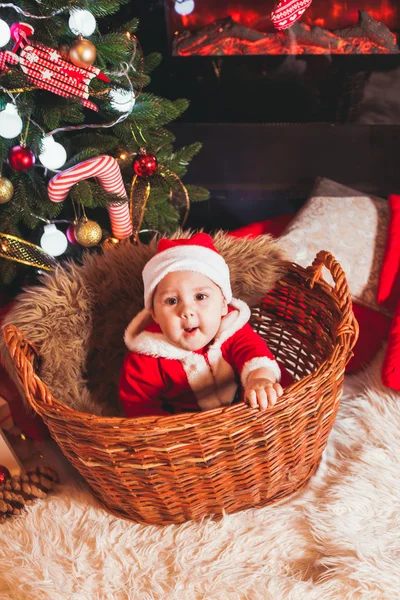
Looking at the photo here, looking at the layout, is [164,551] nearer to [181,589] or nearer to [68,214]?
[181,589]

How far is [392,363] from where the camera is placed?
1.32 meters

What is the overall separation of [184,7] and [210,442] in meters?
1.30

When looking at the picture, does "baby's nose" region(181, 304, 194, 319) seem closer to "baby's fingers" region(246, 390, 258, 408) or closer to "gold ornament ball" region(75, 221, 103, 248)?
"baby's fingers" region(246, 390, 258, 408)

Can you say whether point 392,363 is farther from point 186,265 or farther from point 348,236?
point 186,265

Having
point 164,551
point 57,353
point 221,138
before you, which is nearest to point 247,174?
point 221,138

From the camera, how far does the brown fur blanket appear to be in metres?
1.13

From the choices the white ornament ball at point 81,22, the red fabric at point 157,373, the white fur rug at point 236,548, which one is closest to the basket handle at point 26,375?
the red fabric at point 157,373

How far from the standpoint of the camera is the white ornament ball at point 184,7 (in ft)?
5.29

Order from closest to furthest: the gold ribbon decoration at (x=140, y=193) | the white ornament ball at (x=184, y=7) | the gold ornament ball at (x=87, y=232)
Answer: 1. the gold ornament ball at (x=87, y=232)
2. the gold ribbon decoration at (x=140, y=193)
3. the white ornament ball at (x=184, y=7)

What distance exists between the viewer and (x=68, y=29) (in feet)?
3.92

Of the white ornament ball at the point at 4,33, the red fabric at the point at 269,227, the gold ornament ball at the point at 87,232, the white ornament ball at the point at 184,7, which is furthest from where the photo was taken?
the red fabric at the point at 269,227

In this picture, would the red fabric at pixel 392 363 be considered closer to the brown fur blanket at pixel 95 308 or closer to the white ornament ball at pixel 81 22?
the brown fur blanket at pixel 95 308

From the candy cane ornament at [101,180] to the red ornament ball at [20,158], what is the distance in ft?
0.21

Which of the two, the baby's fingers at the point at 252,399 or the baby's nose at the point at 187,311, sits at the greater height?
the baby's nose at the point at 187,311
